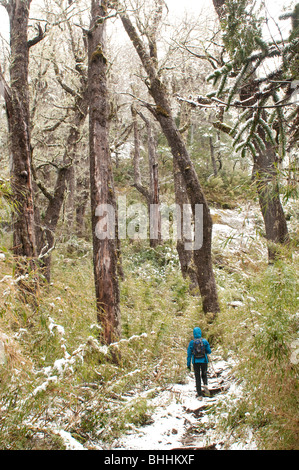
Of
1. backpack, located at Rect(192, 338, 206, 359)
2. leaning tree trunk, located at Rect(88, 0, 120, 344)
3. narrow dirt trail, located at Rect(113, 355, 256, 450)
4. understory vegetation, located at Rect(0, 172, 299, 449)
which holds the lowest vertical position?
narrow dirt trail, located at Rect(113, 355, 256, 450)

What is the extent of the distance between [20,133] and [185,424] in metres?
5.35

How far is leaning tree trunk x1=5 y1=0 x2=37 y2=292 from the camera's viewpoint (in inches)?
217

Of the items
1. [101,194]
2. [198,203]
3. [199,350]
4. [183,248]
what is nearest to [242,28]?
[101,194]

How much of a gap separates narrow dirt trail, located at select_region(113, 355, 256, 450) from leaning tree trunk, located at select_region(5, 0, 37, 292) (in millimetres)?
3117

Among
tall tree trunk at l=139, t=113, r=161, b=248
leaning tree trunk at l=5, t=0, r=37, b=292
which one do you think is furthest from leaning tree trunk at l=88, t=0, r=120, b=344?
tall tree trunk at l=139, t=113, r=161, b=248

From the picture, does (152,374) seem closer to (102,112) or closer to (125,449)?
(125,449)

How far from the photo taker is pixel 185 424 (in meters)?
3.96

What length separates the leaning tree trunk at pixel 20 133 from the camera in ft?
18.1

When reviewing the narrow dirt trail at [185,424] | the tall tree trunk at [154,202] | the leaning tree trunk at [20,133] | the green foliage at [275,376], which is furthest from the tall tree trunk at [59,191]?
the green foliage at [275,376]

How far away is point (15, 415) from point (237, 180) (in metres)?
19.4

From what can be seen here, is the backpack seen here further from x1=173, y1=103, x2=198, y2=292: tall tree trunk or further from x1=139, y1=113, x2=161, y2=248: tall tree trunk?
x1=139, y1=113, x2=161, y2=248: tall tree trunk

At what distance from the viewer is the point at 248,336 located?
3236 mm

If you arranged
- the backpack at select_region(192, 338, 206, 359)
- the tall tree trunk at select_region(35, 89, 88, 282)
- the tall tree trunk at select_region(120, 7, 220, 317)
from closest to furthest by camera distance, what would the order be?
1. the backpack at select_region(192, 338, 206, 359)
2. the tall tree trunk at select_region(120, 7, 220, 317)
3. the tall tree trunk at select_region(35, 89, 88, 282)
